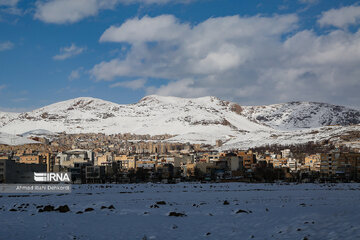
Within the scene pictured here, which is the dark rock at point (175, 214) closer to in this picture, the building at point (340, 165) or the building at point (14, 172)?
the building at point (14, 172)

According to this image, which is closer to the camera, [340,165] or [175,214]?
[175,214]

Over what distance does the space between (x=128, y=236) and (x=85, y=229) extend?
13.7 ft

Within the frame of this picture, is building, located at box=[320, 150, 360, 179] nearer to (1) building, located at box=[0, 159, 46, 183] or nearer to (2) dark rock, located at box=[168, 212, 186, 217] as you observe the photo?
(1) building, located at box=[0, 159, 46, 183]

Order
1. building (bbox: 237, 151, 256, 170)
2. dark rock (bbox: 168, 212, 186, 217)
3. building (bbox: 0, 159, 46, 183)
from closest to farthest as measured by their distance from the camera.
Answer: dark rock (bbox: 168, 212, 186, 217), building (bbox: 0, 159, 46, 183), building (bbox: 237, 151, 256, 170)

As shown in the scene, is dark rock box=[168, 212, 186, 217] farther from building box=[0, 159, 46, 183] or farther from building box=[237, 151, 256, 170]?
building box=[237, 151, 256, 170]

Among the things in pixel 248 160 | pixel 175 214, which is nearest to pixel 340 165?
pixel 248 160

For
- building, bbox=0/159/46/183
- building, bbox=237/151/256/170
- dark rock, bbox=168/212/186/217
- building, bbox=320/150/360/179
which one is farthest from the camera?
building, bbox=237/151/256/170

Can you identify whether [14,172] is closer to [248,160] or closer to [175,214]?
[248,160]

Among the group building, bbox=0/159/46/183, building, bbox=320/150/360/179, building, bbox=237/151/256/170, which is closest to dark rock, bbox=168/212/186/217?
building, bbox=0/159/46/183

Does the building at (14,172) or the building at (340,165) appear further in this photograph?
the building at (340,165)

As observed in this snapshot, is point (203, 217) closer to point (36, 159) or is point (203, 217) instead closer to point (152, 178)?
point (152, 178)

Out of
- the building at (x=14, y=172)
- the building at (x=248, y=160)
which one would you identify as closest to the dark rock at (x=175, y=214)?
the building at (x=14, y=172)

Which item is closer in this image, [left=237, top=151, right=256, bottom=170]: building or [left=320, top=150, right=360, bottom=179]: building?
[left=320, top=150, right=360, bottom=179]: building

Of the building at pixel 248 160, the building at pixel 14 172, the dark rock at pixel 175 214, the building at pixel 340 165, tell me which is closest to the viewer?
the dark rock at pixel 175 214
